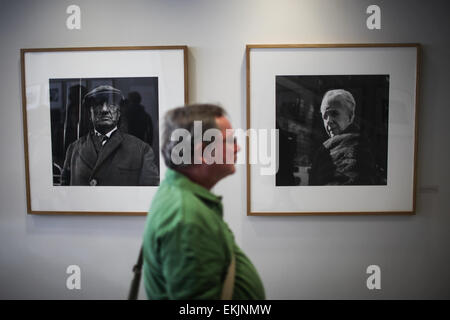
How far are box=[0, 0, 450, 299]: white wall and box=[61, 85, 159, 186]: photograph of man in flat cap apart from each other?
0.23m

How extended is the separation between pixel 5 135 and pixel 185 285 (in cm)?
141

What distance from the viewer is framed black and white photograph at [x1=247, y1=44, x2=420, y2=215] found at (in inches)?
56.6

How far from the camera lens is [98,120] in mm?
1485

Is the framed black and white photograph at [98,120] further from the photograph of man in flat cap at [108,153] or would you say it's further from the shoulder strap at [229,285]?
the shoulder strap at [229,285]

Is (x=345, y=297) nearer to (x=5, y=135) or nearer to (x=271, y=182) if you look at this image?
(x=271, y=182)

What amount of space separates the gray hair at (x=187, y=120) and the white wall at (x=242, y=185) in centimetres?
60

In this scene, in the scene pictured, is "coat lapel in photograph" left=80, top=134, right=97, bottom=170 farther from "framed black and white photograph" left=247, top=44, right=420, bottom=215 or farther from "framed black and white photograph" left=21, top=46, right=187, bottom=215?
"framed black and white photograph" left=247, top=44, right=420, bottom=215

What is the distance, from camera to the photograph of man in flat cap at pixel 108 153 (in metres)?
1.48

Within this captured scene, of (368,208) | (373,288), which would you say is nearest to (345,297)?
(373,288)

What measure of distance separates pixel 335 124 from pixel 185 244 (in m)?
1.04

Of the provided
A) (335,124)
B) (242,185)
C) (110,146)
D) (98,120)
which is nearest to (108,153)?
(110,146)

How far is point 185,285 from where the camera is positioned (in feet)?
2.39

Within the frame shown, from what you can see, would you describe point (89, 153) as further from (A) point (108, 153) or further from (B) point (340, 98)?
(B) point (340, 98)

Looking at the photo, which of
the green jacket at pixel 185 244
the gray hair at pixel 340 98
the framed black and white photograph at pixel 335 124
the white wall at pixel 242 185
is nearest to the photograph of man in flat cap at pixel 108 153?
the white wall at pixel 242 185
